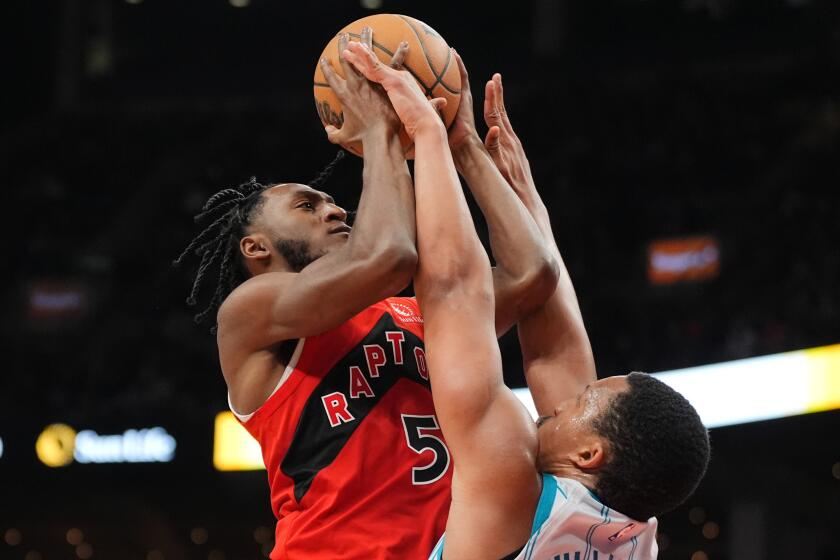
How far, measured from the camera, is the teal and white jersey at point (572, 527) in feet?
8.43

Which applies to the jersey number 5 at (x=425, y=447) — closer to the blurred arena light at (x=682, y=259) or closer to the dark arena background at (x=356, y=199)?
the dark arena background at (x=356, y=199)

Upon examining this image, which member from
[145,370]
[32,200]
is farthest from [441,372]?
[32,200]

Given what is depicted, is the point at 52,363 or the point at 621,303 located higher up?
the point at 621,303

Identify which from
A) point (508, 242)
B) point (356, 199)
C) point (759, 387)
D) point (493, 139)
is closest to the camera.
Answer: point (508, 242)

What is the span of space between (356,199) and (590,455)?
7598 mm

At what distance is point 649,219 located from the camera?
40.1 ft

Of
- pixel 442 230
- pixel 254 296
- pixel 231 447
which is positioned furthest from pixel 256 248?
pixel 231 447

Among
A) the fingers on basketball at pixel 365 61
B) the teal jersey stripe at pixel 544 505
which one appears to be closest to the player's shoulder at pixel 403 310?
the fingers on basketball at pixel 365 61

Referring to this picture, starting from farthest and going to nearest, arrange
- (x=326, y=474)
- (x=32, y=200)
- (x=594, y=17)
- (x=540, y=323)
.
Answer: (x=594, y=17) < (x=32, y=200) < (x=540, y=323) < (x=326, y=474)

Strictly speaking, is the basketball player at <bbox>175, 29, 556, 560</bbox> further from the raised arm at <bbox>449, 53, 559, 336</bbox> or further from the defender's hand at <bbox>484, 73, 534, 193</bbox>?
the defender's hand at <bbox>484, 73, 534, 193</bbox>

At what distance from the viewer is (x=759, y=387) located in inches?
379

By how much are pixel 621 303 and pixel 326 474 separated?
8.74 m

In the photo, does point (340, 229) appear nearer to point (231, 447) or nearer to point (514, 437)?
point (514, 437)

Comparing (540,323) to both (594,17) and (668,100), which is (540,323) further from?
(594,17)
